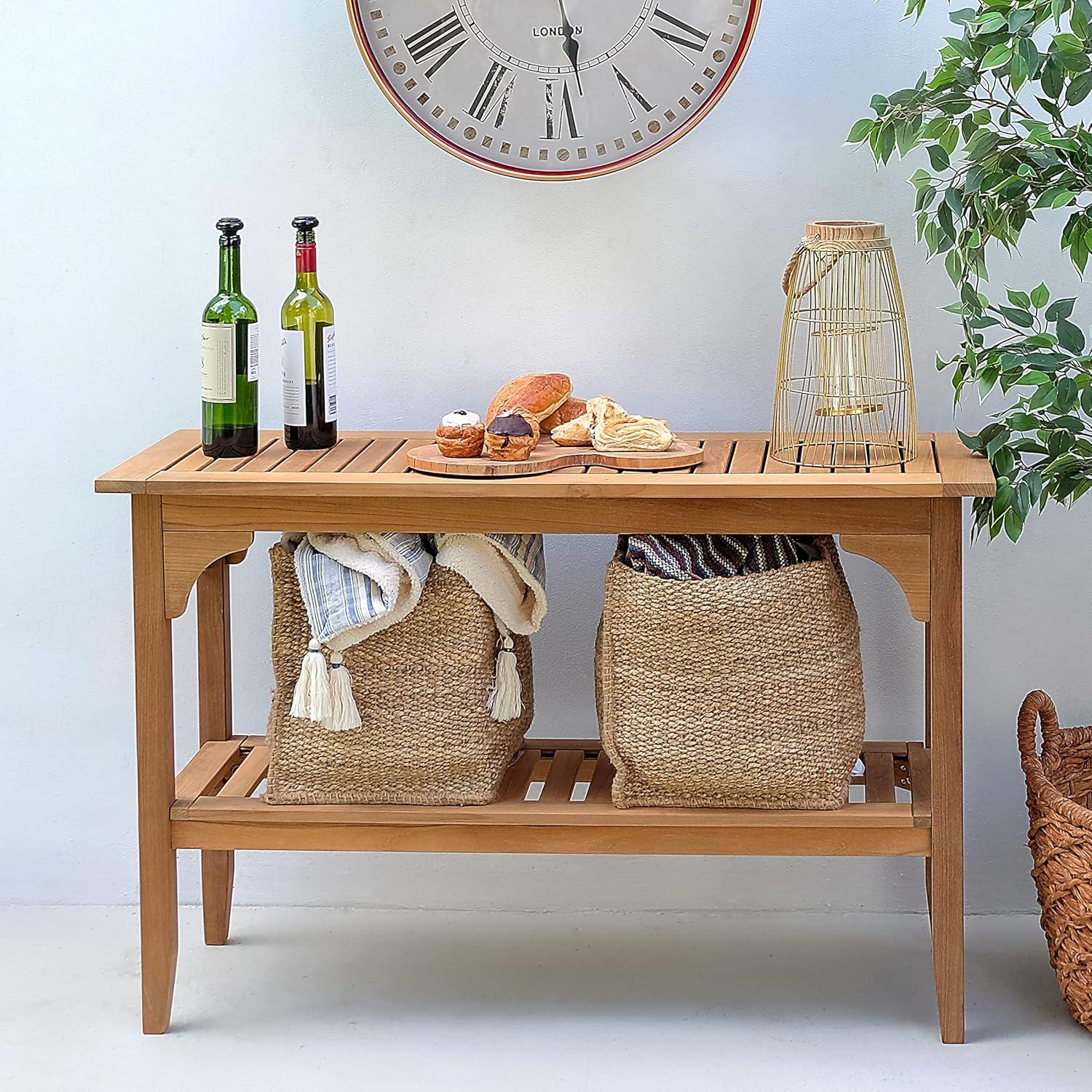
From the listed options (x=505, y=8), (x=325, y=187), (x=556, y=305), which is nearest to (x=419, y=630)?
(x=556, y=305)

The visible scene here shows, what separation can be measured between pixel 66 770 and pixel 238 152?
1.18 metres

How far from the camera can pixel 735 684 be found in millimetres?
2105

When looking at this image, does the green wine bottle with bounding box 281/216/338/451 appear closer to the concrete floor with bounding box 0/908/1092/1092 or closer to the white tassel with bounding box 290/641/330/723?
the white tassel with bounding box 290/641/330/723

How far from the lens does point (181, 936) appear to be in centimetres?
263

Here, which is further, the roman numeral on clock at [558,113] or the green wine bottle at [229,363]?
the roman numeral on clock at [558,113]

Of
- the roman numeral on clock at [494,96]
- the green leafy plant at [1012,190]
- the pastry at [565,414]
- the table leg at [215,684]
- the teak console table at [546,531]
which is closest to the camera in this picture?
the green leafy plant at [1012,190]

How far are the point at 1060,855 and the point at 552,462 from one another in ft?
3.14

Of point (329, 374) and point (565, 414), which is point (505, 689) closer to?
point (565, 414)

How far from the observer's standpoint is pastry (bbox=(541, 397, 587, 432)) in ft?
7.52

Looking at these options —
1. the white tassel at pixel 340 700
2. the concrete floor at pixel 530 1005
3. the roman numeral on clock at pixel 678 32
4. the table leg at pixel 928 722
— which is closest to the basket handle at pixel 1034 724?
the table leg at pixel 928 722

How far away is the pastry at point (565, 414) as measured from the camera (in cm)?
229

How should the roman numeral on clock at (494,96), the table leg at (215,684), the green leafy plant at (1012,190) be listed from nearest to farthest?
1. the green leafy plant at (1012,190)
2. the roman numeral on clock at (494,96)
3. the table leg at (215,684)

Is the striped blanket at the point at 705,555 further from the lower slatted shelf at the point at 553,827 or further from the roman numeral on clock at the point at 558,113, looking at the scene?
the roman numeral on clock at the point at 558,113

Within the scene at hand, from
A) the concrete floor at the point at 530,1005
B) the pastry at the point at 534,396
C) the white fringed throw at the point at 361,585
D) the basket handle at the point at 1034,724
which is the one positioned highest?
the pastry at the point at 534,396
